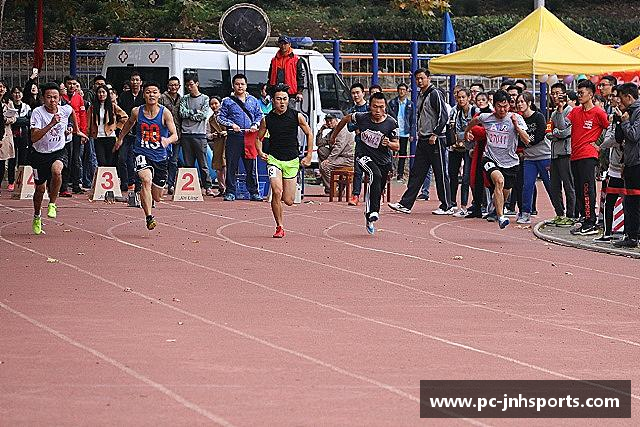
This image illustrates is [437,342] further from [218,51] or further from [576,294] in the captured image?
[218,51]

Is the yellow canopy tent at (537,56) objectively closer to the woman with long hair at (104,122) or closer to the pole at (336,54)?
the pole at (336,54)

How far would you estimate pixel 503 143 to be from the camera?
1798cm

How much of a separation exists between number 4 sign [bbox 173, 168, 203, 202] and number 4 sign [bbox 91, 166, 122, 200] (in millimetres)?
988

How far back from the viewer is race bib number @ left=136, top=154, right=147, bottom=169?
54.7 ft

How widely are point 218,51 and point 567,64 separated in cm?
711

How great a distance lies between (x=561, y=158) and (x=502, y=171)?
127cm

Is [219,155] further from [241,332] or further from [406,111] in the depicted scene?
→ [241,332]

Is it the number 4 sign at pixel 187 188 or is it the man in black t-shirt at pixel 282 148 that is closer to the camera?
the man in black t-shirt at pixel 282 148

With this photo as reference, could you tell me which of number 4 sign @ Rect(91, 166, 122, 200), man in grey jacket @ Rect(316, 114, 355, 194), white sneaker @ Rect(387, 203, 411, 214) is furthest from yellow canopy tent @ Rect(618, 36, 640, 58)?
number 4 sign @ Rect(91, 166, 122, 200)

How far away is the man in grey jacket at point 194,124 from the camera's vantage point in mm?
22672

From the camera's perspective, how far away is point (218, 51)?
25391 millimetres

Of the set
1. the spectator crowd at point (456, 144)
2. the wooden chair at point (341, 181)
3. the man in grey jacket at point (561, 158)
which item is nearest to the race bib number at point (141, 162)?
the spectator crowd at point (456, 144)

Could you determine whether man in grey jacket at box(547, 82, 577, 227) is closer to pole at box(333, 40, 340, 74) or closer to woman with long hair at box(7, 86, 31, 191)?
woman with long hair at box(7, 86, 31, 191)

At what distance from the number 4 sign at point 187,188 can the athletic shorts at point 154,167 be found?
4962mm
